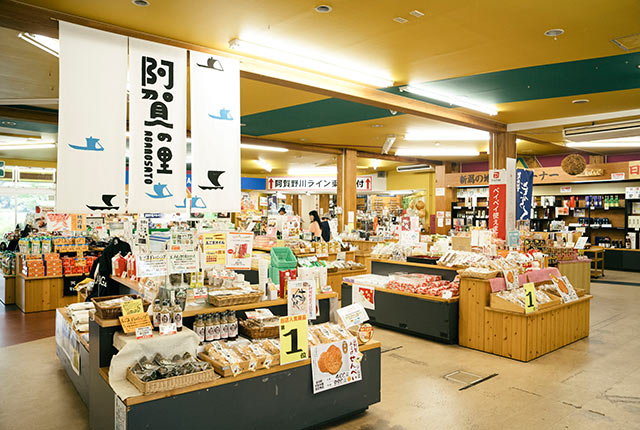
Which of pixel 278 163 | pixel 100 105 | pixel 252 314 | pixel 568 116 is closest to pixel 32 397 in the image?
pixel 252 314

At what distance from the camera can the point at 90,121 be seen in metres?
3.83

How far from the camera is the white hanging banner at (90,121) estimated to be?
3695 mm

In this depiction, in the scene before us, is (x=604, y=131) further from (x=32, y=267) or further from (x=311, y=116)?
(x=32, y=267)

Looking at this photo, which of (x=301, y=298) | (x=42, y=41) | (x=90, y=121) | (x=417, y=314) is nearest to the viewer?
(x=90, y=121)

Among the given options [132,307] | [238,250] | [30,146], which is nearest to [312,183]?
[30,146]

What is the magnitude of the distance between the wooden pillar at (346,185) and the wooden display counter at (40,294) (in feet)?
23.3

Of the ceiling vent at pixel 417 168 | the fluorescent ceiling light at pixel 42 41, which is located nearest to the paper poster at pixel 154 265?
the fluorescent ceiling light at pixel 42 41

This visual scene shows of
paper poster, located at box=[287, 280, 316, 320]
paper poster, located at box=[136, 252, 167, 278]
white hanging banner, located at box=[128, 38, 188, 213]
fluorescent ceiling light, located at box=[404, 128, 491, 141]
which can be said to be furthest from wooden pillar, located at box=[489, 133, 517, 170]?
paper poster, located at box=[136, 252, 167, 278]

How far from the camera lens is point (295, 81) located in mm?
5621

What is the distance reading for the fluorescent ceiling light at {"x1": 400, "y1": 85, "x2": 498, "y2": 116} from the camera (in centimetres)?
661

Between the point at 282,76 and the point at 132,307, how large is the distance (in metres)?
3.38

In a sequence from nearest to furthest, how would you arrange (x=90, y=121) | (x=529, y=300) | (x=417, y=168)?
1. (x=90, y=121)
2. (x=529, y=300)
3. (x=417, y=168)

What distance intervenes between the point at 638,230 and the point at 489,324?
10.5 m

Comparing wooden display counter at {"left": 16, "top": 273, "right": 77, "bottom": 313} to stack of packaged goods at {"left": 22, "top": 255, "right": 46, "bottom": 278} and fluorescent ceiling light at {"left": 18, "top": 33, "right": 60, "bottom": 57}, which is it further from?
fluorescent ceiling light at {"left": 18, "top": 33, "right": 60, "bottom": 57}
